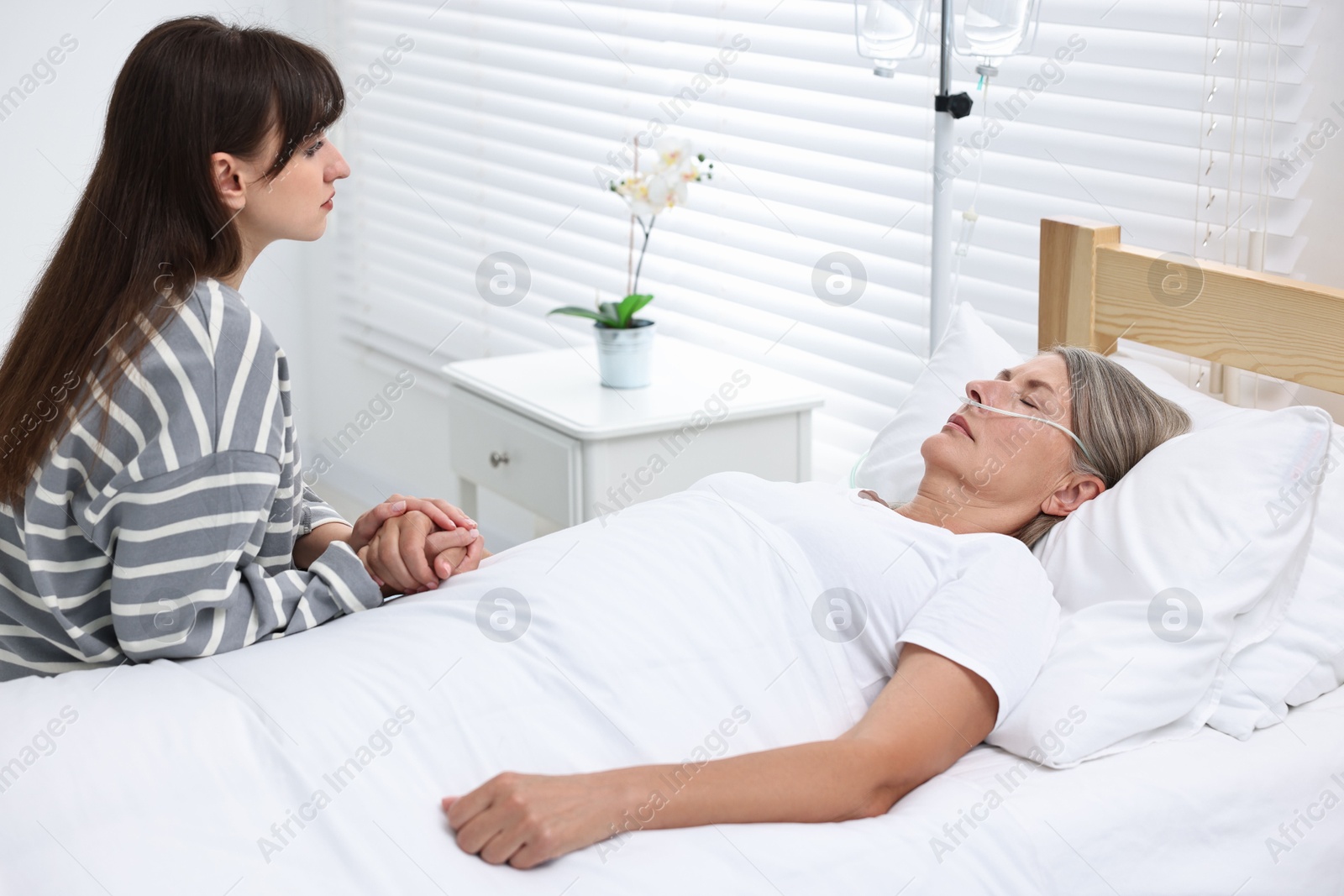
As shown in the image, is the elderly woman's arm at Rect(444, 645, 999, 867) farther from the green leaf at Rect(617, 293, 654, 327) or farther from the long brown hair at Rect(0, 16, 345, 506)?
the green leaf at Rect(617, 293, 654, 327)

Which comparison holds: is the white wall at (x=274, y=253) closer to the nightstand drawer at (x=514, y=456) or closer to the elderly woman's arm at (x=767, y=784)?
the nightstand drawer at (x=514, y=456)

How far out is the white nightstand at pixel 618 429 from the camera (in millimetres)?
2230

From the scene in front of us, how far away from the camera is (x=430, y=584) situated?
130 cm

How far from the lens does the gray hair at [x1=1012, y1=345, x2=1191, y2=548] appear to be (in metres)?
1.51

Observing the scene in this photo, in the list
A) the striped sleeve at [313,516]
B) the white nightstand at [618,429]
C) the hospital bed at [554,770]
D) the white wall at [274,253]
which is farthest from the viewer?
the white wall at [274,253]

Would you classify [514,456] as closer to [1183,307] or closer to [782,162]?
[782,162]

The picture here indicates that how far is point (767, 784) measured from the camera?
1.09 metres

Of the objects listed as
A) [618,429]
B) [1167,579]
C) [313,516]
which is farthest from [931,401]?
[313,516]

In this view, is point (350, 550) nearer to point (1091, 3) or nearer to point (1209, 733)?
point (1209, 733)

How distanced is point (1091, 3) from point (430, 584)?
4.50ft

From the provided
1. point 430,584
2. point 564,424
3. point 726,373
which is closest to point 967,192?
point 726,373

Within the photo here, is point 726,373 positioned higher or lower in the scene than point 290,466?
lower

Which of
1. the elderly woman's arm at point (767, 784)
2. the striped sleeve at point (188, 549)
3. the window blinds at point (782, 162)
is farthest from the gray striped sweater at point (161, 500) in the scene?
the window blinds at point (782, 162)

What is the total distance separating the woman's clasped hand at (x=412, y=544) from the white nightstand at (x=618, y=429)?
0.85 meters
